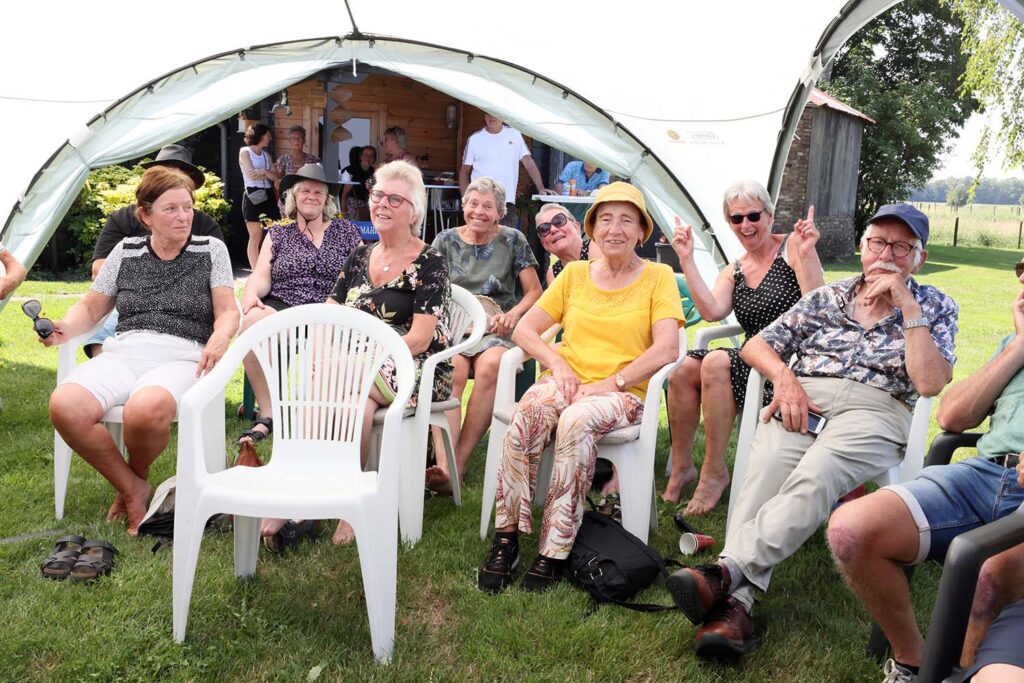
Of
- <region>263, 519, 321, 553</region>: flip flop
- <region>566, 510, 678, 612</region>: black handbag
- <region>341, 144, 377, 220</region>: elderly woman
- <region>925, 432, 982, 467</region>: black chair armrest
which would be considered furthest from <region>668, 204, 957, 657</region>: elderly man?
<region>341, 144, 377, 220</region>: elderly woman

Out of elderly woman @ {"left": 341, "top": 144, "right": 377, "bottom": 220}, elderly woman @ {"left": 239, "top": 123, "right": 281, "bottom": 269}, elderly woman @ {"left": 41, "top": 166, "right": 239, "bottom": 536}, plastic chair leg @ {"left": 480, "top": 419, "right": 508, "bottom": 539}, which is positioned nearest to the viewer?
elderly woman @ {"left": 41, "top": 166, "right": 239, "bottom": 536}

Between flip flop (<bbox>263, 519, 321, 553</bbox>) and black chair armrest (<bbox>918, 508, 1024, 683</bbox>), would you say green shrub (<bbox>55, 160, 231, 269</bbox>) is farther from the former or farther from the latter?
black chair armrest (<bbox>918, 508, 1024, 683</bbox>)

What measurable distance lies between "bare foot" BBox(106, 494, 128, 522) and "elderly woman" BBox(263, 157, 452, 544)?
1046mm

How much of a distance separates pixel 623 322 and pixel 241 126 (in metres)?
8.67

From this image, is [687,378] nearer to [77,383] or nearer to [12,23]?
[77,383]

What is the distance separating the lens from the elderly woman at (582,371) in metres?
2.99

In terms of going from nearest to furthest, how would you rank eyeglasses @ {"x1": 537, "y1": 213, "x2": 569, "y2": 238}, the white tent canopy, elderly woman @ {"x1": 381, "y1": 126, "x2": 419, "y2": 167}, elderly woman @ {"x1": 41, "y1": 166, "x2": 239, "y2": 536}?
elderly woman @ {"x1": 41, "y1": 166, "x2": 239, "y2": 536}
eyeglasses @ {"x1": 537, "y1": 213, "x2": 569, "y2": 238}
the white tent canopy
elderly woman @ {"x1": 381, "y1": 126, "x2": 419, "y2": 167}

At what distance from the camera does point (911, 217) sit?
279 centimetres

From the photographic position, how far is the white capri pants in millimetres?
3273

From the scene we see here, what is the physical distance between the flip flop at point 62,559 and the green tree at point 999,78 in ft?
46.6

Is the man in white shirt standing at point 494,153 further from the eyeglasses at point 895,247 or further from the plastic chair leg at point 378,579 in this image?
the plastic chair leg at point 378,579

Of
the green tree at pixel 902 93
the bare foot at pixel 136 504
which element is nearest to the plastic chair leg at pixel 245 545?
the bare foot at pixel 136 504

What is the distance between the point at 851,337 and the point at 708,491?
101 centimetres

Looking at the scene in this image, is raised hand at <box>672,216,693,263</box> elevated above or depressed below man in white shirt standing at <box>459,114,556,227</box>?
below
